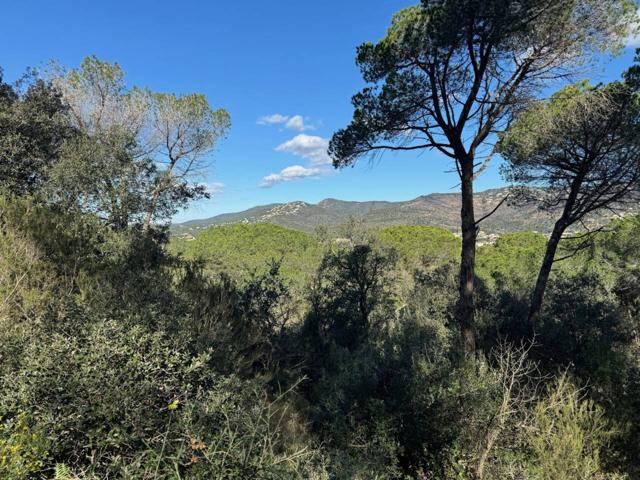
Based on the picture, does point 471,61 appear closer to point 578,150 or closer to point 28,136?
point 578,150

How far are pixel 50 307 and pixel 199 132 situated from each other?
48.3ft

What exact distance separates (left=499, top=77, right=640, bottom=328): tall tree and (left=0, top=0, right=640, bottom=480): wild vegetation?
0.05m

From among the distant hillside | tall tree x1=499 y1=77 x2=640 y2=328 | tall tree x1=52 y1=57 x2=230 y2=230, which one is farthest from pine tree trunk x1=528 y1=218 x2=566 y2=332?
the distant hillside

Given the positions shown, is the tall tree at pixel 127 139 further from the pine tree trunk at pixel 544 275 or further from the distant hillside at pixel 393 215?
the distant hillside at pixel 393 215

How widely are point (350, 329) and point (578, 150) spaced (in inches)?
360

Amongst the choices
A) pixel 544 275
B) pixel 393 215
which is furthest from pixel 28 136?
pixel 393 215

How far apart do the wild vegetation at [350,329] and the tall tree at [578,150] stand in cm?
5

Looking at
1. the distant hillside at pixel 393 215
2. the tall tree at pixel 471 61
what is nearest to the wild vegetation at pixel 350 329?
the tall tree at pixel 471 61

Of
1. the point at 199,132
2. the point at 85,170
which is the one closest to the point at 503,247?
the point at 199,132

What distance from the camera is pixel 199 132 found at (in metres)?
16.5

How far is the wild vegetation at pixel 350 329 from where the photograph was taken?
2426 mm

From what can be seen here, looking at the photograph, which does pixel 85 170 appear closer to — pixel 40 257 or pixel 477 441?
pixel 40 257

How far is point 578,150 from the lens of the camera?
8.27 metres

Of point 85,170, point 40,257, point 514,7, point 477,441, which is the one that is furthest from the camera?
point 85,170
